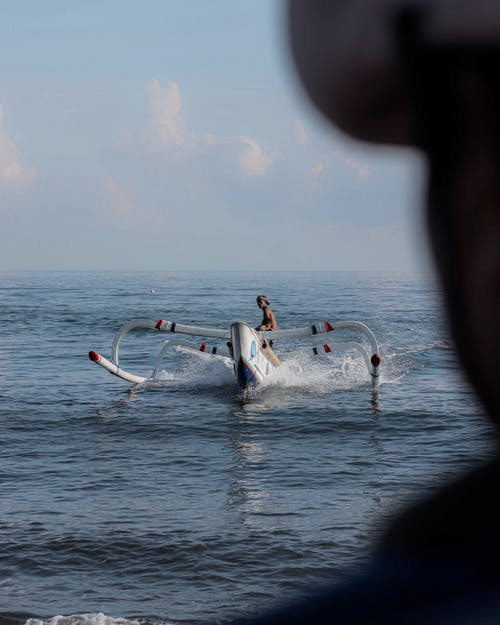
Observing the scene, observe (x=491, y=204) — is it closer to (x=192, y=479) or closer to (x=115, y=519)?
(x=115, y=519)

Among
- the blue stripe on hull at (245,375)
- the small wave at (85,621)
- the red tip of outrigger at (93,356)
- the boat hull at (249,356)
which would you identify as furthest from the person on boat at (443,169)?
the blue stripe on hull at (245,375)

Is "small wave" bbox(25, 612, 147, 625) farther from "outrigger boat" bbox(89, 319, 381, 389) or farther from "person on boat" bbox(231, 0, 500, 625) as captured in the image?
"outrigger boat" bbox(89, 319, 381, 389)

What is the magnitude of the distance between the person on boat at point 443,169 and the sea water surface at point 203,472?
0.9 inches

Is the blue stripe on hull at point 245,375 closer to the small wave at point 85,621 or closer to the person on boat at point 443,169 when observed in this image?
the small wave at point 85,621

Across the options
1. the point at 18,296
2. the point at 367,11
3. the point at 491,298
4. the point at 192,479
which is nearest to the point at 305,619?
the point at 491,298

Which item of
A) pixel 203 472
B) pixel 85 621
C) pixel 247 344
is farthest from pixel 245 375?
pixel 85 621

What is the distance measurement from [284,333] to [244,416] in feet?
5.65

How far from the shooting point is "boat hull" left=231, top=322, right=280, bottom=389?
16547 millimetres

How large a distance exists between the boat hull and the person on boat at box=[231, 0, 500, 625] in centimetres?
1572

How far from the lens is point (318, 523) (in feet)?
32.5

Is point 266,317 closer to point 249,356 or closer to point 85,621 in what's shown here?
point 249,356

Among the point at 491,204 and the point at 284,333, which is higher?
the point at 491,204

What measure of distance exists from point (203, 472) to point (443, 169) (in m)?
Result: 12.2

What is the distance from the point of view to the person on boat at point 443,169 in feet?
1.65
